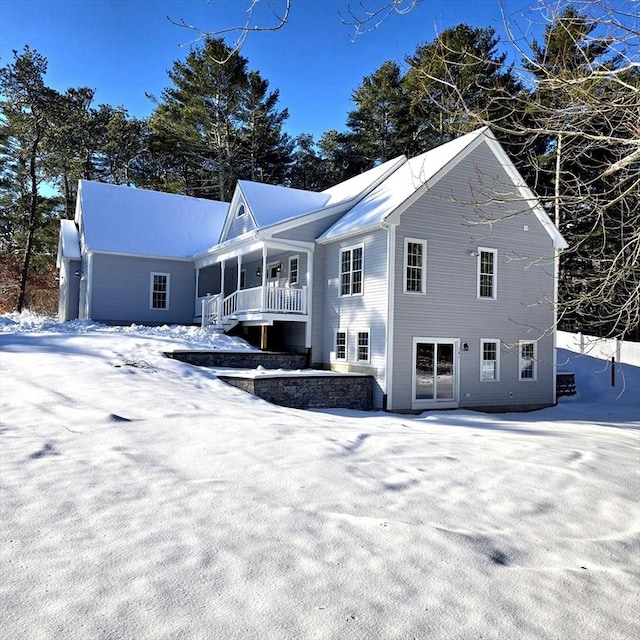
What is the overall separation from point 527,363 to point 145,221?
16.0 metres

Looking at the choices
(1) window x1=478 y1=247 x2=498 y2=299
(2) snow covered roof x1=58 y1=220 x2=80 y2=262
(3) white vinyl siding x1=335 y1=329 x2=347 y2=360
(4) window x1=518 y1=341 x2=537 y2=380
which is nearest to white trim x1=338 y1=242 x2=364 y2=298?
(3) white vinyl siding x1=335 y1=329 x2=347 y2=360

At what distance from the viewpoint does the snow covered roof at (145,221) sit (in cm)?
2020

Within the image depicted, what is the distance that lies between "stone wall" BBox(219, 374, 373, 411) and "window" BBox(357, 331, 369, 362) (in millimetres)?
817

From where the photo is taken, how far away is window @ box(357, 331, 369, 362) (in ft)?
46.0

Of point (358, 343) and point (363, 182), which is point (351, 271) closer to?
point (358, 343)

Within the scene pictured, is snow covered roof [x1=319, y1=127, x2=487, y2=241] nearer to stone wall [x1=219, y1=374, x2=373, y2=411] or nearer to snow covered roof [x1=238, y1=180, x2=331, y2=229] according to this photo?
snow covered roof [x1=238, y1=180, x2=331, y2=229]

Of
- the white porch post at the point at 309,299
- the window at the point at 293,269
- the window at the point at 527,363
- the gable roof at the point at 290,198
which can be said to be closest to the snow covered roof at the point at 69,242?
the gable roof at the point at 290,198

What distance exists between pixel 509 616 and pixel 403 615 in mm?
619

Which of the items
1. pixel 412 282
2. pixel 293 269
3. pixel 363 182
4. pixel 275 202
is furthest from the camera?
pixel 275 202

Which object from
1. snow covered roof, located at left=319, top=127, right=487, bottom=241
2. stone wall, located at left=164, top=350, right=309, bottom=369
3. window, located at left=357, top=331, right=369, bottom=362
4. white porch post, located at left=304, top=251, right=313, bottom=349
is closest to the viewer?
stone wall, located at left=164, top=350, right=309, bottom=369

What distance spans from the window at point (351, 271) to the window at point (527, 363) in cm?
525

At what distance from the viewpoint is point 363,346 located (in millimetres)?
14133

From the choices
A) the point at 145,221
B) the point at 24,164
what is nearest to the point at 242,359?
the point at 145,221

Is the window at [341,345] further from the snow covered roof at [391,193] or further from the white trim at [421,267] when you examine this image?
the snow covered roof at [391,193]
